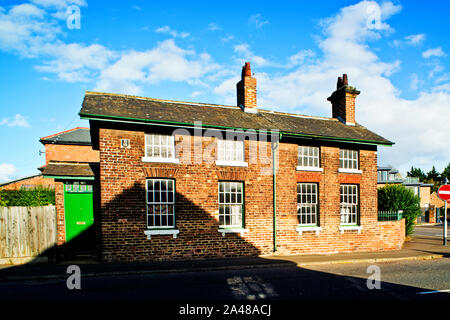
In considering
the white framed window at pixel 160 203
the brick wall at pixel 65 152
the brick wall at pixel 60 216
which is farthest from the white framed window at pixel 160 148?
the brick wall at pixel 65 152

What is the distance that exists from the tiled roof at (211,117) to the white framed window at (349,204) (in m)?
2.39

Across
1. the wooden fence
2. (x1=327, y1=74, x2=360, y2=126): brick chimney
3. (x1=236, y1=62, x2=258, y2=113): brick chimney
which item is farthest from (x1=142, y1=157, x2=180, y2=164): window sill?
(x1=327, y1=74, x2=360, y2=126): brick chimney

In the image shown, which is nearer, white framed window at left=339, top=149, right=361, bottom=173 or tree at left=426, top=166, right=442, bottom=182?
white framed window at left=339, top=149, right=361, bottom=173

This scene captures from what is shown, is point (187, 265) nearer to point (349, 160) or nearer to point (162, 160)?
point (162, 160)

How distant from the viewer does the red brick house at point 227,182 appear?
1102cm

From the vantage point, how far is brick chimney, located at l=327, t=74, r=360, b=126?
1673cm

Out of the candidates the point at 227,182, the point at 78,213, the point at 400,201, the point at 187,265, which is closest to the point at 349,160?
the point at 400,201

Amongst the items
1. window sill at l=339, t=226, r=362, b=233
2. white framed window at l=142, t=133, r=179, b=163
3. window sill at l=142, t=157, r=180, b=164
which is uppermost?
white framed window at l=142, t=133, r=179, b=163

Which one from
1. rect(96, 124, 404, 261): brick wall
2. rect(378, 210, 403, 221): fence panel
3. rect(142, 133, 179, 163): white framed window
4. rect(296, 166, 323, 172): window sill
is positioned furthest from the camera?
rect(378, 210, 403, 221): fence panel

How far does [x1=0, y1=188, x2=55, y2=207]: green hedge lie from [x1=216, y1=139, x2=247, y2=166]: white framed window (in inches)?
507

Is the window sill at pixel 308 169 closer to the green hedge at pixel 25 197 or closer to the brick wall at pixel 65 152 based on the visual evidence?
the green hedge at pixel 25 197

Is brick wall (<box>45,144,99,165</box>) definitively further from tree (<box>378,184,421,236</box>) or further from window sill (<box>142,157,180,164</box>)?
tree (<box>378,184,421,236</box>)

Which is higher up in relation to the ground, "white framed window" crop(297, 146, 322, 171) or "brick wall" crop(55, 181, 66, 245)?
"white framed window" crop(297, 146, 322, 171)
